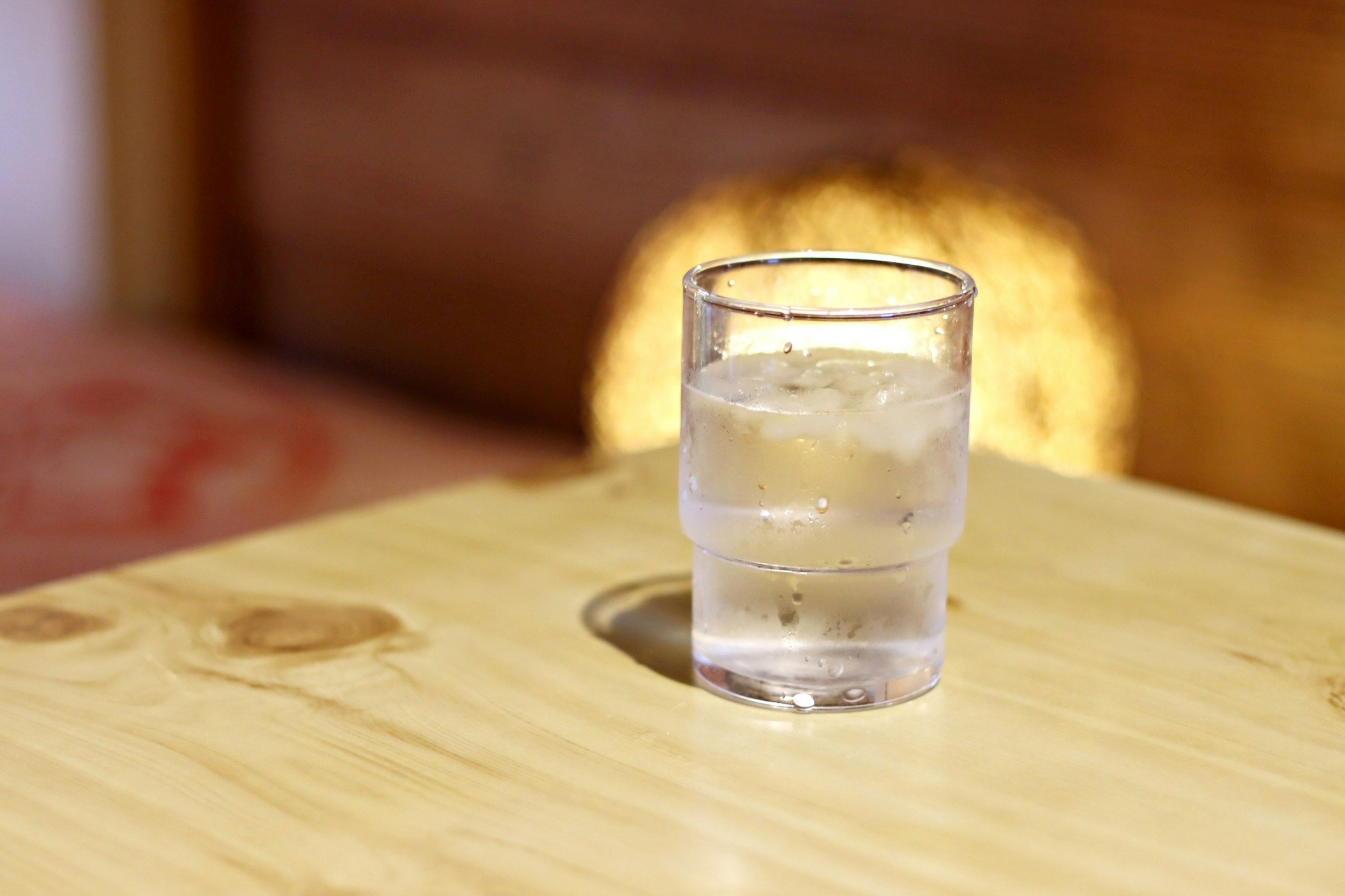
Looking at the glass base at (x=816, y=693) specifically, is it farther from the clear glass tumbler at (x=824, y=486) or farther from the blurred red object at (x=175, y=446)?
the blurred red object at (x=175, y=446)

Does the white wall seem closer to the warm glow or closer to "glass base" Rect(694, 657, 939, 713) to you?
the warm glow

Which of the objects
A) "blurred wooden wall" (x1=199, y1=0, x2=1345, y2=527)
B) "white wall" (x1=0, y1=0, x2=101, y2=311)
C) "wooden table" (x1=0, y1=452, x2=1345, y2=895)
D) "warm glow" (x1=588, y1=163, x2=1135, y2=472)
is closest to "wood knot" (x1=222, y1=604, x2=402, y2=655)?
"wooden table" (x1=0, y1=452, x2=1345, y2=895)

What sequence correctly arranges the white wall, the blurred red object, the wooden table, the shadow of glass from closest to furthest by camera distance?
the wooden table < the shadow of glass < the blurred red object < the white wall

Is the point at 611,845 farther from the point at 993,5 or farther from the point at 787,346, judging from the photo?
the point at 993,5

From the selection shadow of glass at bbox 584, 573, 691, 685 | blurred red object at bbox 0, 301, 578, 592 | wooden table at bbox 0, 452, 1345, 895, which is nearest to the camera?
wooden table at bbox 0, 452, 1345, 895

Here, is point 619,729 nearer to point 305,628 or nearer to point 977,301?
point 305,628

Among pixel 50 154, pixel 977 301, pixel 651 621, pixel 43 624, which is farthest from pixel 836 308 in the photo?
pixel 50 154

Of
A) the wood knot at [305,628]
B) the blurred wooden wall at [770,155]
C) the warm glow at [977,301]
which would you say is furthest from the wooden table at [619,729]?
the blurred wooden wall at [770,155]
